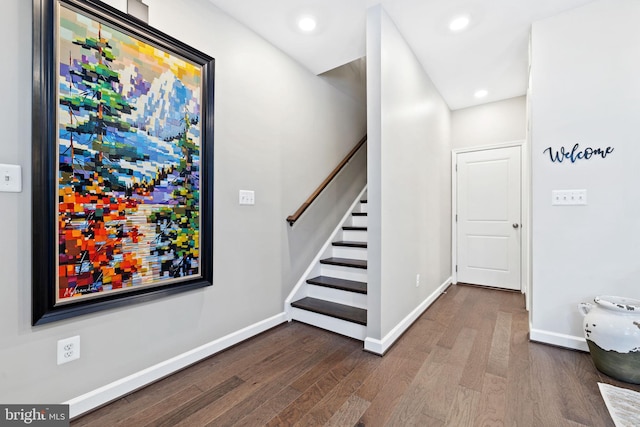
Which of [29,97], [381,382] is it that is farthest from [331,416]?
[29,97]

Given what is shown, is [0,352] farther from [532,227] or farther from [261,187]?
[532,227]

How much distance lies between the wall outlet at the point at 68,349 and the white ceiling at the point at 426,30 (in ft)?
7.47

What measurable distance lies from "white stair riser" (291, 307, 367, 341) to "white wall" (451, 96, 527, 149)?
320 cm

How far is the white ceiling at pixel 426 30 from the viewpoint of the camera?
2.12 meters

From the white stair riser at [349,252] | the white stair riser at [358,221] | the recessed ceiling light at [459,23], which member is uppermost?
the recessed ceiling light at [459,23]

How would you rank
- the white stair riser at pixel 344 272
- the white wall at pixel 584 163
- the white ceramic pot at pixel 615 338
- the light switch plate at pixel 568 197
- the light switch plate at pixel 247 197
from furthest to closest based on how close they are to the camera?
1. the white stair riser at pixel 344 272
2. the light switch plate at pixel 247 197
3. the light switch plate at pixel 568 197
4. the white wall at pixel 584 163
5. the white ceramic pot at pixel 615 338

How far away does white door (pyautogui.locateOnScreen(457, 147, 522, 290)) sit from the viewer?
384cm

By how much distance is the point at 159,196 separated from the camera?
5.90 feet

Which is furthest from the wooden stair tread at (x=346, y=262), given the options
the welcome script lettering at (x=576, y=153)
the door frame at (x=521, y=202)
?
the door frame at (x=521, y=202)

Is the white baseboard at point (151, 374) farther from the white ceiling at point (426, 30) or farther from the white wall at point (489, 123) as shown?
the white wall at point (489, 123)

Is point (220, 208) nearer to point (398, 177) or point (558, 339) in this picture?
point (398, 177)

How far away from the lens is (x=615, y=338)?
1.76m

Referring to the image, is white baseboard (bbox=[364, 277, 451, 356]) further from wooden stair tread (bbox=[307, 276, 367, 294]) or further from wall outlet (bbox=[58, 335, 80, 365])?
wall outlet (bbox=[58, 335, 80, 365])

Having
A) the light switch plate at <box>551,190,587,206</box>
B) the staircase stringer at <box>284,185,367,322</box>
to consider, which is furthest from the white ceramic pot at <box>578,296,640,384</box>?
the staircase stringer at <box>284,185,367,322</box>
